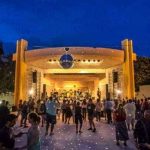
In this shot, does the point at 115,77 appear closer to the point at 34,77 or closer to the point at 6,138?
the point at 34,77

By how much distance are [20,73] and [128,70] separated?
9742 mm

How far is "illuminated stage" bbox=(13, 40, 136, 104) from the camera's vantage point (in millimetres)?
29391

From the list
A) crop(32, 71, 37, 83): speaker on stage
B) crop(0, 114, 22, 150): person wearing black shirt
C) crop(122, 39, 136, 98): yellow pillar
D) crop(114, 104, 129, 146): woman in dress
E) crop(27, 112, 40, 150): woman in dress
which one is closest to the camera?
crop(0, 114, 22, 150): person wearing black shirt

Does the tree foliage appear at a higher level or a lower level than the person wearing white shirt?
higher

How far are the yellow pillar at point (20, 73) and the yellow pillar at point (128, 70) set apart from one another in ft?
30.3

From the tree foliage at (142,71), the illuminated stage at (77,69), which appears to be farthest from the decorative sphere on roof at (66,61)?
the tree foliage at (142,71)

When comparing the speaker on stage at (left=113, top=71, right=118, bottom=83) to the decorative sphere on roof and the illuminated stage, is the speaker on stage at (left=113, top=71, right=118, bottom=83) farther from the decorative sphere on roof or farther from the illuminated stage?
the decorative sphere on roof

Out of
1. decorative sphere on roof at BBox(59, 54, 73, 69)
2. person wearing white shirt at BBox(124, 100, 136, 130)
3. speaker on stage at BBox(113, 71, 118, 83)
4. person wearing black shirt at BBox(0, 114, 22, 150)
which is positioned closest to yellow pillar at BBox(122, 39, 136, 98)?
speaker on stage at BBox(113, 71, 118, 83)

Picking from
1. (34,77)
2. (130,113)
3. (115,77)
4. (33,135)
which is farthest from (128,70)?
(33,135)

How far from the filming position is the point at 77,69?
34094 millimetres

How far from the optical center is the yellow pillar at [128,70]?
96.8 ft

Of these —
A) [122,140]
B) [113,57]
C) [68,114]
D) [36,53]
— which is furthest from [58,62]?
[122,140]

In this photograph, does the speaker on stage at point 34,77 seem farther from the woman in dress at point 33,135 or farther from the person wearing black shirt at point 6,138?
the person wearing black shirt at point 6,138

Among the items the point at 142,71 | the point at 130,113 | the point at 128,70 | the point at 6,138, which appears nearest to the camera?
the point at 6,138
